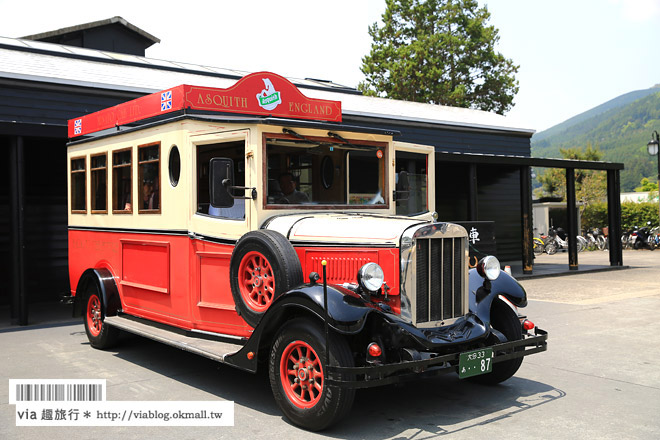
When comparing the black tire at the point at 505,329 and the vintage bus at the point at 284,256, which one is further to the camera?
the black tire at the point at 505,329

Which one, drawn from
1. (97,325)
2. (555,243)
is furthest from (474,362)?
(555,243)

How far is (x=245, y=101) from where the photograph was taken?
636 cm

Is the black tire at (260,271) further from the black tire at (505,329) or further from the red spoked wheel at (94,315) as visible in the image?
the red spoked wheel at (94,315)

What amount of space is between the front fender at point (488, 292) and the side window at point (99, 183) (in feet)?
14.5

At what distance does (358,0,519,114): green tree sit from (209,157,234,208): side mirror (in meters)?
29.5

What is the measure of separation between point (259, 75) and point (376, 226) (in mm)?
2366

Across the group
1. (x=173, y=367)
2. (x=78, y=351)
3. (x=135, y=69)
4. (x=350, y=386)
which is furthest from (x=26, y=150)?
(x=350, y=386)

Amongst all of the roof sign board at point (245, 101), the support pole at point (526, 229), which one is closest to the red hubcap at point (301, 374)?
Answer: the roof sign board at point (245, 101)

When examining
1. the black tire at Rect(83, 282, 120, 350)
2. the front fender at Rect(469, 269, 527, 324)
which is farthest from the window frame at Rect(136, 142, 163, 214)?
the front fender at Rect(469, 269, 527, 324)

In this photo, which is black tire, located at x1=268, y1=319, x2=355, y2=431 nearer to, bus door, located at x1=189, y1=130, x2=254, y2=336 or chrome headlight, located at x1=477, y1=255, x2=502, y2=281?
bus door, located at x1=189, y1=130, x2=254, y2=336

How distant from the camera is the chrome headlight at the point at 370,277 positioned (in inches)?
179

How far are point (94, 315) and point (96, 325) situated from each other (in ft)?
0.46

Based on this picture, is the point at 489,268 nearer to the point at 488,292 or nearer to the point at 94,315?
the point at 488,292

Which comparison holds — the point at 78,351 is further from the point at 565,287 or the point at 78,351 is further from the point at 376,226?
the point at 565,287
